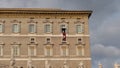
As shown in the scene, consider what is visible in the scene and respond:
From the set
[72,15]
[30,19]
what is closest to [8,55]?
[30,19]

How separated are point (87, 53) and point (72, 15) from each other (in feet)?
22.1

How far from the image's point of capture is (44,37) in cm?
6506

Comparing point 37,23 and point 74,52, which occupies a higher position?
point 37,23

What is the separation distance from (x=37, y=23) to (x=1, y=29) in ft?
19.3

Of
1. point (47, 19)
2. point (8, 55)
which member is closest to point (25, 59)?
point (8, 55)

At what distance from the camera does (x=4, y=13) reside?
65250 millimetres

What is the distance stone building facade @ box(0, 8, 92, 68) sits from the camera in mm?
64062

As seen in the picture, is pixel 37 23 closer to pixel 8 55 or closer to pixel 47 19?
pixel 47 19

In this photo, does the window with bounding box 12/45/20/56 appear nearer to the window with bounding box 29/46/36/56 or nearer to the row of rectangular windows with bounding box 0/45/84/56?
the row of rectangular windows with bounding box 0/45/84/56

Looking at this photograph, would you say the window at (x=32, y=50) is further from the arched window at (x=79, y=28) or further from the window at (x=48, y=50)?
the arched window at (x=79, y=28)

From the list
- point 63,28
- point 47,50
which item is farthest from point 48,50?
point 63,28

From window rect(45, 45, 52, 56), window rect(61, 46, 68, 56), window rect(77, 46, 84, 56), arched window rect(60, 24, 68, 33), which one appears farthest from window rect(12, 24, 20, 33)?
window rect(77, 46, 84, 56)

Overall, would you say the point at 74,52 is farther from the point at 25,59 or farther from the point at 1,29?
the point at 1,29

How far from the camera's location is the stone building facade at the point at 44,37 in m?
64.1
